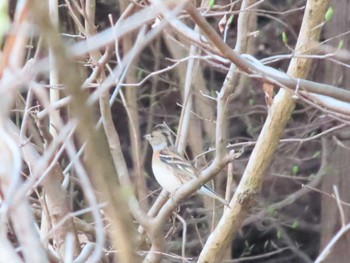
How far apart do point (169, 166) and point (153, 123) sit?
5.81ft

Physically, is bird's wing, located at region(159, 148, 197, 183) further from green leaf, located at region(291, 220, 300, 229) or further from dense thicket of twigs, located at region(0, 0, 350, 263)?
green leaf, located at region(291, 220, 300, 229)

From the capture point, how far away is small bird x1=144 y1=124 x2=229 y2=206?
3.98 meters

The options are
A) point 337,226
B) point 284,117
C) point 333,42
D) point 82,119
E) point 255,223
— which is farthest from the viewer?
point 255,223

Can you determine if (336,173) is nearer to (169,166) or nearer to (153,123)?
(153,123)

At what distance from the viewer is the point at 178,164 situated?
4.21 m

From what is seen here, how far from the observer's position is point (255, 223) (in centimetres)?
630

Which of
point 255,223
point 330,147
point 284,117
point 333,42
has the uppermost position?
point 284,117

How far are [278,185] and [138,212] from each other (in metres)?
3.36

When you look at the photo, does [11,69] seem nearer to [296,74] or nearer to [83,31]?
[296,74]

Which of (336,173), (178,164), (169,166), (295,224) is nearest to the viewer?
(178,164)

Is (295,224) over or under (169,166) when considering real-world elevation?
under

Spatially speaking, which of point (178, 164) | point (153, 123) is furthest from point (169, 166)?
point (153, 123)

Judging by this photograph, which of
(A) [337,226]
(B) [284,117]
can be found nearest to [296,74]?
(B) [284,117]

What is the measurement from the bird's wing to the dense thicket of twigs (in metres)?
0.09
